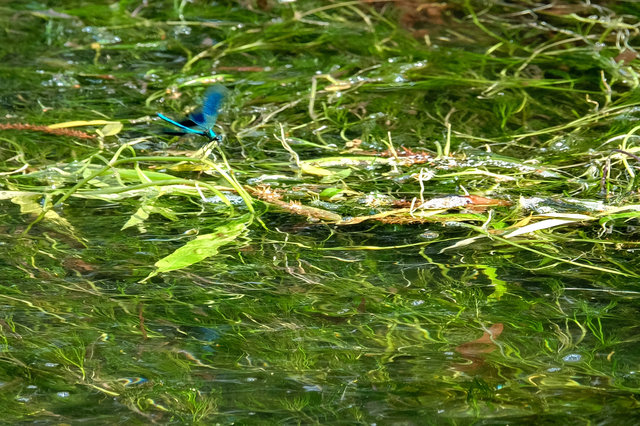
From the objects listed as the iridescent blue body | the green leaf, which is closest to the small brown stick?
the iridescent blue body

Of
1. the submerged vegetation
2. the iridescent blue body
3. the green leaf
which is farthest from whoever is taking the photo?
the iridescent blue body

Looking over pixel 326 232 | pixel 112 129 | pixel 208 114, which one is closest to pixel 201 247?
pixel 326 232

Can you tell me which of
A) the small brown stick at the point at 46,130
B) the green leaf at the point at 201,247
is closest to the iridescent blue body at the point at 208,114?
the green leaf at the point at 201,247

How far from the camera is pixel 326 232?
1.60 meters

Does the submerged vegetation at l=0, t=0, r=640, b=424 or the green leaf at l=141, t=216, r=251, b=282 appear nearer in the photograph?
the submerged vegetation at l=0, t=0, r=640, b=424

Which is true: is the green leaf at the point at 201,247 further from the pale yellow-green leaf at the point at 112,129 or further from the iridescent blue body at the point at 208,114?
the pale yellow-green leaf at the point at 112,129

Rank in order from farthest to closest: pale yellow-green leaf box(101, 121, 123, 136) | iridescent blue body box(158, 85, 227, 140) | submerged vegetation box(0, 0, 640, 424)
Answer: pale yellow-green leaf box(101, 121, 123, 136)
iridescent blue body box(158, 85, 227, 140)
submerged vegetation box(0, 0, 640, 424)

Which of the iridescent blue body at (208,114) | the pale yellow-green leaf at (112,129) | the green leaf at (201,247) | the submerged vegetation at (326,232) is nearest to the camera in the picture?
the submerged vegetation at (326,232)

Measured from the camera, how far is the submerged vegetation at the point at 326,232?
Answer: 1.12 m

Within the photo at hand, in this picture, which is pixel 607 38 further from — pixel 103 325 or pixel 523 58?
pixel 103 325

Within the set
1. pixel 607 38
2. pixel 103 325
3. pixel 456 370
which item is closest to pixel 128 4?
pixel 607 38

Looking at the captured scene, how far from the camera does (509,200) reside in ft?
5.55

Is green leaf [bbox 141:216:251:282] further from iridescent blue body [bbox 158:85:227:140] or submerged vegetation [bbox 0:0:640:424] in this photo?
iridescent blue body [bbox 158:85:227:140]

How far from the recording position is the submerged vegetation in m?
1.12
